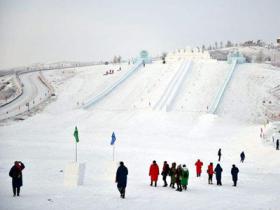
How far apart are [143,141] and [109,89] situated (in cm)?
1895

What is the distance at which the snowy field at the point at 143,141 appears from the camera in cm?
1448

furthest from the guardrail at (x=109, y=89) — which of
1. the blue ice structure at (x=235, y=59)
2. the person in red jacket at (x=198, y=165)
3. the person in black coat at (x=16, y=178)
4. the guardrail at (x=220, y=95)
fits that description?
the person in black coat at (x=16, y=178)

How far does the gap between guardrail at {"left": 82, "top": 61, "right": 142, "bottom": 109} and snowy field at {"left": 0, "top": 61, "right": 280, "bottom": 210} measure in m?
0.76

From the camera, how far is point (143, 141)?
109 ft

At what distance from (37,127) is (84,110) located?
6997 millimetres

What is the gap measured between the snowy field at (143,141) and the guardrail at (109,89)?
763mm

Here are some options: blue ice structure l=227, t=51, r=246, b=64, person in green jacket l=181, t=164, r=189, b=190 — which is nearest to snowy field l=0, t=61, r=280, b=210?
person in green jacket l=181, t=164, r=189, b=190

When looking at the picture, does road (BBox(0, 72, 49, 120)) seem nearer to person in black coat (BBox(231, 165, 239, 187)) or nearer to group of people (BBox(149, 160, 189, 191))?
group of people (BBox(149, 160, 189, 191))

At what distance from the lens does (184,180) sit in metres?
16.2

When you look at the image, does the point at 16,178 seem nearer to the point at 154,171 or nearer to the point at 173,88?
the point at 154,171

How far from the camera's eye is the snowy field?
47.5 ft

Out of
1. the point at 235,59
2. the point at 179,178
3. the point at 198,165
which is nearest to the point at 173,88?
the point at 235,59

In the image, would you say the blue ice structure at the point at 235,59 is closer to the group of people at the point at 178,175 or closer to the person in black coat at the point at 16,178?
the group of people at the point at 178,175

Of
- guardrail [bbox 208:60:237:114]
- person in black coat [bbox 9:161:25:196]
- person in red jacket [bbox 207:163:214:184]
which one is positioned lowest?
person in red jacket [bbox 207:163:214:184]
